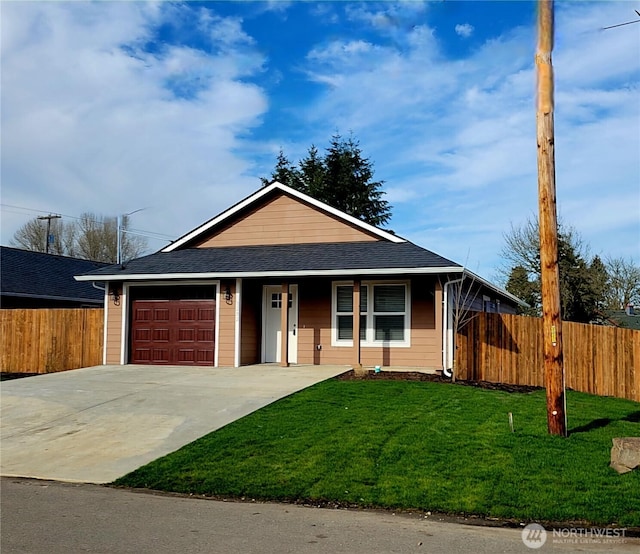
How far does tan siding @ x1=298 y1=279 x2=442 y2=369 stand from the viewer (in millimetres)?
17125

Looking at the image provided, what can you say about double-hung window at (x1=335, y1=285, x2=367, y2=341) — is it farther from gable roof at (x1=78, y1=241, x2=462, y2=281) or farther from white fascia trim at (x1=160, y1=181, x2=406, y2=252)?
white fascia trim at (x1=160, y1=181, x2=406, y2=252)

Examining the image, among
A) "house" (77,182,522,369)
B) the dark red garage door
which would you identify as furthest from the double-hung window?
the dark red garage door

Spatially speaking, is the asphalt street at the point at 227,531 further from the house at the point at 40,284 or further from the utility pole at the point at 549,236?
the house at the point at 40,284

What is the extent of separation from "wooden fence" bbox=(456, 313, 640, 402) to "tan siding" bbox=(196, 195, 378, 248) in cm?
456

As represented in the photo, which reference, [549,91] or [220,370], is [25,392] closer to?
[220,370]

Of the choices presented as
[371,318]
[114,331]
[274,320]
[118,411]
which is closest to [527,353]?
[371,318]

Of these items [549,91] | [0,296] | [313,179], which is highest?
[313,179]

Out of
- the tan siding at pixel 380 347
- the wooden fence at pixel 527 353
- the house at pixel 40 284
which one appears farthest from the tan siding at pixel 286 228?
the house at pixel 40 284

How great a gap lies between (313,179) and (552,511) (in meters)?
36.9

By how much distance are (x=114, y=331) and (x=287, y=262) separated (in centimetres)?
550

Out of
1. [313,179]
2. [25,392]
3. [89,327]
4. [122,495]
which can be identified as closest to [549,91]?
[122,495]

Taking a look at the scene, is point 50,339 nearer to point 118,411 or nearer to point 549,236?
point 118,411

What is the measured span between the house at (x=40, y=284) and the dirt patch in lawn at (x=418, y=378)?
15.6m

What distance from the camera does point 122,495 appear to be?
7965mm
